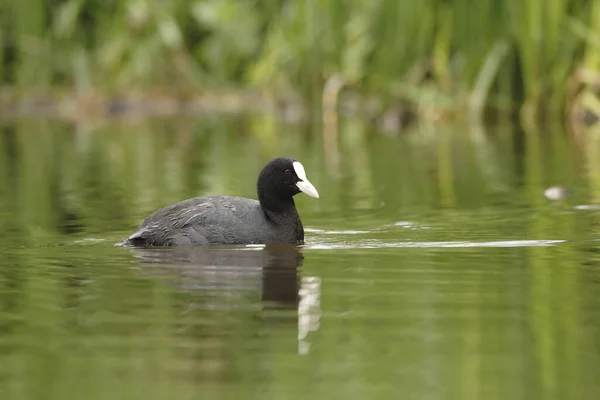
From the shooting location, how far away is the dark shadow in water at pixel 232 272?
6.63 meters

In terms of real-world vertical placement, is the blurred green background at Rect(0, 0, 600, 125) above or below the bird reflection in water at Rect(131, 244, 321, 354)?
above

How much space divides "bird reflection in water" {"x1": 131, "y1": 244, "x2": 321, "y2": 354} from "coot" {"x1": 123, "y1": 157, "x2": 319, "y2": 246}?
0.10m

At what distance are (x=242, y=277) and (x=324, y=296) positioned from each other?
84 cm

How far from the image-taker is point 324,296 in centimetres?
670

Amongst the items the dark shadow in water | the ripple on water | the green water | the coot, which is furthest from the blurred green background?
the dark shadow in water

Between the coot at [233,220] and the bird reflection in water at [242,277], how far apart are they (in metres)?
0.10

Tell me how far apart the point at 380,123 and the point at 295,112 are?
88.6 inches

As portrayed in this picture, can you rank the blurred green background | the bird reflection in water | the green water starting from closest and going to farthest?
the green water < the bird reflection in water < the blurred green background

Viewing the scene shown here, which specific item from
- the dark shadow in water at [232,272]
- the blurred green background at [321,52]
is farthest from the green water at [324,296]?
the blurred green background at [321,52]

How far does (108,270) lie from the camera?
7.73m

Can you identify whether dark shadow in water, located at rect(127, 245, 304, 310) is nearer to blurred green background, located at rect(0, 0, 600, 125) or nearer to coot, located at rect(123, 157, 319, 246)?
coot, located at rect(123, 157, 319, 246)

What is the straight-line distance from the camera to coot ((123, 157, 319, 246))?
8859 millimetres

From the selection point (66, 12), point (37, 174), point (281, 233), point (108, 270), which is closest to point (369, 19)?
point (66, 12)

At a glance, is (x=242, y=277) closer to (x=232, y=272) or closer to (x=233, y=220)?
(x=232, y=272)
